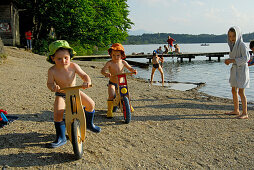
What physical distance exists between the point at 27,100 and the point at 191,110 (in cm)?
472

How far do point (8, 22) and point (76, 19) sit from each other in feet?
21.4

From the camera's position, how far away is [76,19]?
23.1 metres

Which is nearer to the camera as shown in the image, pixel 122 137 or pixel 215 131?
pixel 122 137

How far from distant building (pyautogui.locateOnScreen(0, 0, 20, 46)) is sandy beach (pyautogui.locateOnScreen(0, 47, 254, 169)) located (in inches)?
714

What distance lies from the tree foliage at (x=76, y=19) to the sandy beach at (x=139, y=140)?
17.4 m

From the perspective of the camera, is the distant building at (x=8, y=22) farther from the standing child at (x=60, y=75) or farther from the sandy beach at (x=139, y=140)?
the standing child at (x=60, y=75)

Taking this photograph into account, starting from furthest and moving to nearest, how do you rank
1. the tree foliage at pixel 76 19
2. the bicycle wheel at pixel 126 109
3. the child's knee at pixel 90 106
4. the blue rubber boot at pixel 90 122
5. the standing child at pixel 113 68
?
the tree foliage at pixel 76 19 → the standing child at pixel 113 68 → the bicycle wheel at pixel 126 109 → the blue rubber boot at pixel 90 122 → the child's knee at pixel 90 106

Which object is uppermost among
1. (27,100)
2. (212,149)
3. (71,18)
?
(71,18)

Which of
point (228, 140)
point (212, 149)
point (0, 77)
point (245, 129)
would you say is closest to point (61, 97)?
point (212, 149)

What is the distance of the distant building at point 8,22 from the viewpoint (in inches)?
872

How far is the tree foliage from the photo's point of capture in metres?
22.7

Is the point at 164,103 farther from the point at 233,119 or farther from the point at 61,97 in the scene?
the point at 61,97

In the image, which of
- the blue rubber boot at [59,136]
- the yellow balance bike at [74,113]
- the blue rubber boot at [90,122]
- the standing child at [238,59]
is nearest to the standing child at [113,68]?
the blue rubber boot at [90,122]

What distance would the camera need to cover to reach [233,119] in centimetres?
588
